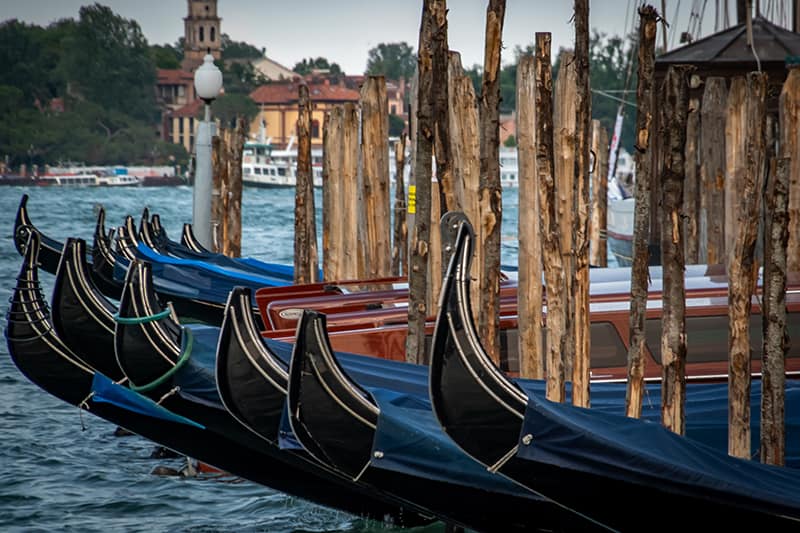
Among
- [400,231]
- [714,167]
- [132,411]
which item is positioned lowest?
[132,411]

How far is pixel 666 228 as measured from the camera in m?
6.77

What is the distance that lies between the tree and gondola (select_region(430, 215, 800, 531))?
10017cm

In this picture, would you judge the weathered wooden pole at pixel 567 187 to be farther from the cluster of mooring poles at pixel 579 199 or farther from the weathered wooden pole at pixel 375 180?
the weathered wooden pole at pixel 375 180

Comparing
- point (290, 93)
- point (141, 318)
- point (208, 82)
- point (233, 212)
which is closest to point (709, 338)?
point (141, 318)

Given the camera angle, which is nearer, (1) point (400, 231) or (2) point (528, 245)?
(2) point (528, 245)

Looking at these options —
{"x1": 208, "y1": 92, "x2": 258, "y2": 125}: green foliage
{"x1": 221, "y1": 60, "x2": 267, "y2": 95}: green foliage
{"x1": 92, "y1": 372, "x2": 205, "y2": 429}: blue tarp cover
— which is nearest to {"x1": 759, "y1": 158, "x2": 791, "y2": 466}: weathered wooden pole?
{"x1": 92, "y1": 372, "x2": 205, "y2": 429}: blue tarp cover

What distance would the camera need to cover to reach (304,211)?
12.4 metres

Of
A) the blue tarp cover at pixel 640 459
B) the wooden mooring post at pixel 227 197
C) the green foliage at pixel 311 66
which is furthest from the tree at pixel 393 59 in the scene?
the blue tarp cover at pixel 640 459

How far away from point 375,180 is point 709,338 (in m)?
3.91

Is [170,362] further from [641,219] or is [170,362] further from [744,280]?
[744,280]

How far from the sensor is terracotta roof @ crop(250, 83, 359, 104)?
89.8 metres

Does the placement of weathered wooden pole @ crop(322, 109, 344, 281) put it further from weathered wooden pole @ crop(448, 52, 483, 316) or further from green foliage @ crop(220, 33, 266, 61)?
green foliage @ crop(220, 33, 266, 61)

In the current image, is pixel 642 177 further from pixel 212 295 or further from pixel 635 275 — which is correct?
pixel 212 295

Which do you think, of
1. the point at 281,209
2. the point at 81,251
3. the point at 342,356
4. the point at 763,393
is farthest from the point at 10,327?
the point at 281,209
